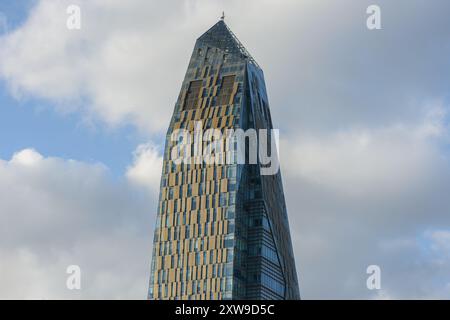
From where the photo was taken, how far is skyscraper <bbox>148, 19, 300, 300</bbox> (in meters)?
166

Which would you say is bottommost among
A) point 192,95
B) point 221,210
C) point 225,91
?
point 221,210

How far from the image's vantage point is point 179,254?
16875 centimetres

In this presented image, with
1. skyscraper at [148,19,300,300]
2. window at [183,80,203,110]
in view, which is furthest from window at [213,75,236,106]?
window at [183,80,203,110]

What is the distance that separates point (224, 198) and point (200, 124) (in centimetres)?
1529

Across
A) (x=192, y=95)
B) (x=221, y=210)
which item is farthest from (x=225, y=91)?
(x=221, y=210)

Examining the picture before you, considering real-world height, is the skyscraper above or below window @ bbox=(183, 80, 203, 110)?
below

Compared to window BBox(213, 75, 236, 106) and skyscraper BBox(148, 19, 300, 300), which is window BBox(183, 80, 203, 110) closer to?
skyscraper BBox(148, 19, 300, 300)

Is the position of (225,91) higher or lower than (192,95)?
lower

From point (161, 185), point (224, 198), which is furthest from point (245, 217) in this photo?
point (161, 185)

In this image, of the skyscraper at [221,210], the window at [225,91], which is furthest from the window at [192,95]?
the window at [225,91]

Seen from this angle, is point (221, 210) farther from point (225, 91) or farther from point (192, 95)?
point (192, 95)

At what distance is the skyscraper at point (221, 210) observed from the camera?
544 ft

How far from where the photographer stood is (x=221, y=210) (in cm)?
16800
